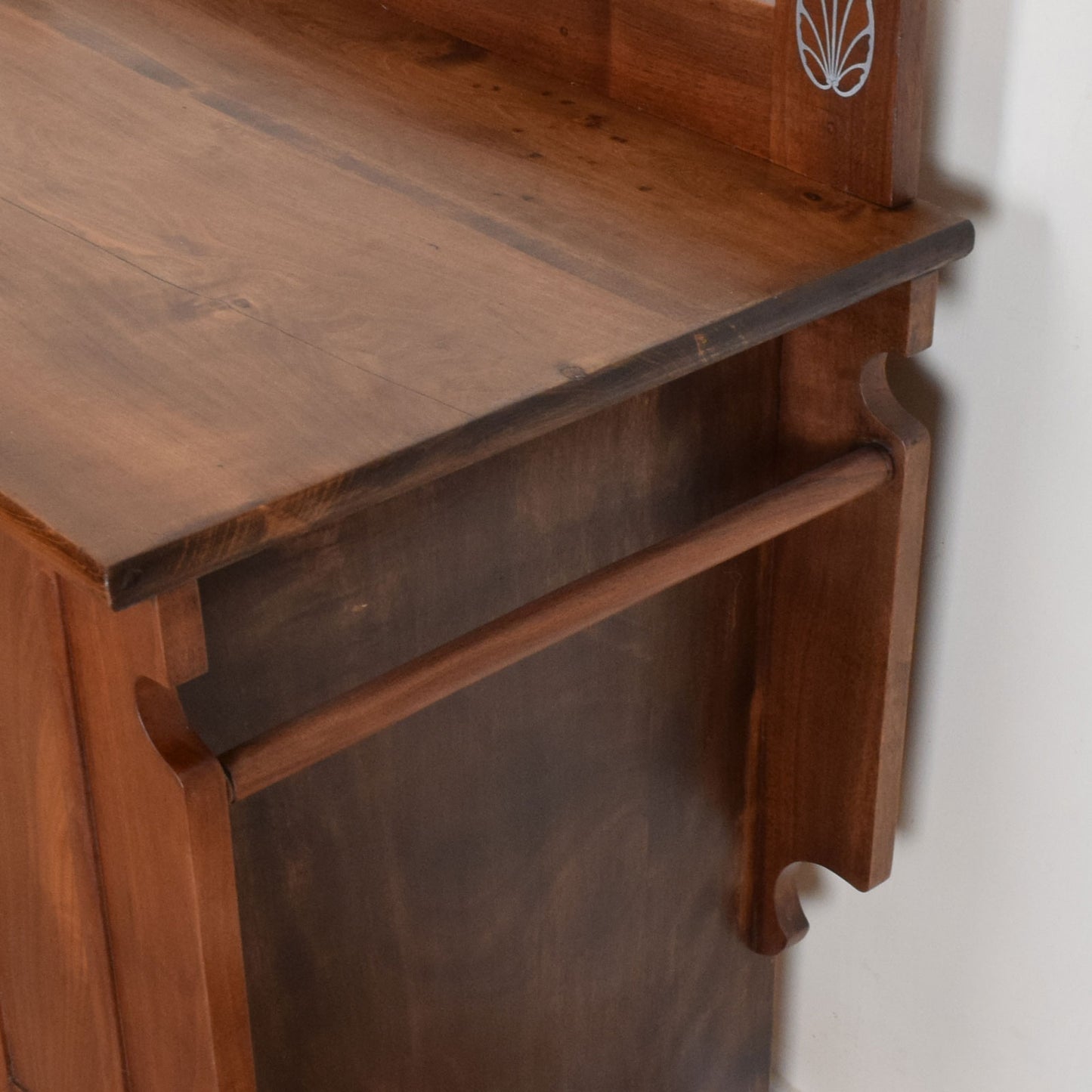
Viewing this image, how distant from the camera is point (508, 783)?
941 mm

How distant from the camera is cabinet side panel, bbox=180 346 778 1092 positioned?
807 mm

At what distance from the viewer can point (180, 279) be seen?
0.76 metres

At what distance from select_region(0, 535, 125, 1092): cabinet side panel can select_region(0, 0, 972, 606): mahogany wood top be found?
4.6 inches

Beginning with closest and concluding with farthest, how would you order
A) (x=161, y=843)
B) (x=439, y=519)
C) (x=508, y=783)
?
(x=161, y=843) → (x=439, y=519) → (x=508, y=783)

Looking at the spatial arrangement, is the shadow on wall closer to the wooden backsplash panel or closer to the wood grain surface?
the wooden backsplash panel

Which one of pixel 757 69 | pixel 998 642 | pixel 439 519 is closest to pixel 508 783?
pixel 439 519

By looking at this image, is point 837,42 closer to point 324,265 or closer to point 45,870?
point 324,265

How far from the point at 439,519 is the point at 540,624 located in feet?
0.28

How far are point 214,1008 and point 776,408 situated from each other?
0.45m

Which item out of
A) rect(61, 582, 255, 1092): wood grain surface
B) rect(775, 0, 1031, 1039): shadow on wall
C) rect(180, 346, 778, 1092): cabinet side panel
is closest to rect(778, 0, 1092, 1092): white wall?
rect(775, 0, 1031, 1039): shadow on wall

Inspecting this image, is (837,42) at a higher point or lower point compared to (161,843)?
higher

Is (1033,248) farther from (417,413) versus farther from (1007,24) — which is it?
(417,413)

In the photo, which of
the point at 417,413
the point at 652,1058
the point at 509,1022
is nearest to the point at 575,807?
the point at 509,1022

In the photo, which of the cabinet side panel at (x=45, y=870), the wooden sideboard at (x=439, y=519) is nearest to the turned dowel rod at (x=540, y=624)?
the wooden sideboard at (x=439, y=519)
